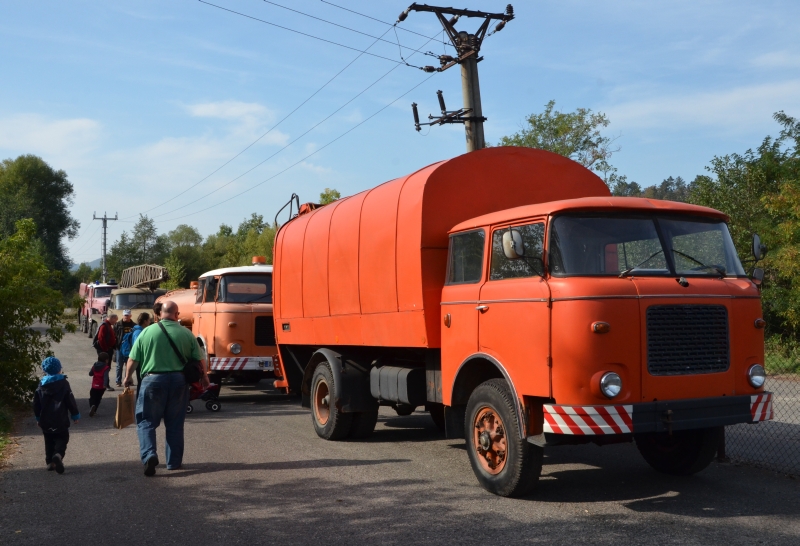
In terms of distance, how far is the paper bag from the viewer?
28.4 feet

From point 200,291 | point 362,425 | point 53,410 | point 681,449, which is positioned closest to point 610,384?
point 681,449

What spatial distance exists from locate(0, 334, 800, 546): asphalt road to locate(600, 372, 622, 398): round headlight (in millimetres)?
987

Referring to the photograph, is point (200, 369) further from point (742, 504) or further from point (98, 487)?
point (742, 504)

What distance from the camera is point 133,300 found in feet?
102

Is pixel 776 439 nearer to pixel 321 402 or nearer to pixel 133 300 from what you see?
pixel 321 402

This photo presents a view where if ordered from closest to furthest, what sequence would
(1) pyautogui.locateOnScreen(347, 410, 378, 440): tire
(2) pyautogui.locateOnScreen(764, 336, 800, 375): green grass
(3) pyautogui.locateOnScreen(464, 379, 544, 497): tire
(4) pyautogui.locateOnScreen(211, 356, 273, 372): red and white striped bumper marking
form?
1. (3) pyautogui.locateOnScreen(464, 379, 544, 497): tire
2. (1) pyautogui.locateOnScreen(347, 410, 378, 440): tire
3. (4) pyautogui.locateOnScreen(211, 356, 273, 372): red and white striped bumper marking
4. (2) pyautogui.locateOnScreen(764, 336, 800, 375): green grass

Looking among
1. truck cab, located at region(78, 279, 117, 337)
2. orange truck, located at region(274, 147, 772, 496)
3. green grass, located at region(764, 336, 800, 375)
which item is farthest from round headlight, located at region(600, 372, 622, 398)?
truck cab, located at region(78, 279, 117, 337)

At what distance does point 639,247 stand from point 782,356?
1425 cm

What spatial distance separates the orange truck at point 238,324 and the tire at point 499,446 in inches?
352

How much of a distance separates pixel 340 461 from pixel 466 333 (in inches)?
92.7

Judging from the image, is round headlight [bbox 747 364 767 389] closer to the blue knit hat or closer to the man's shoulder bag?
the man's shoulder bag

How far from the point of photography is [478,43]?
19.7 metres

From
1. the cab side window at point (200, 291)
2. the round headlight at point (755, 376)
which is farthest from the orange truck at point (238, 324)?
the round headlight at point (755, 376)

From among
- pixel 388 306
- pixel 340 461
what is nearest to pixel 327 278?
pixel 388 306
